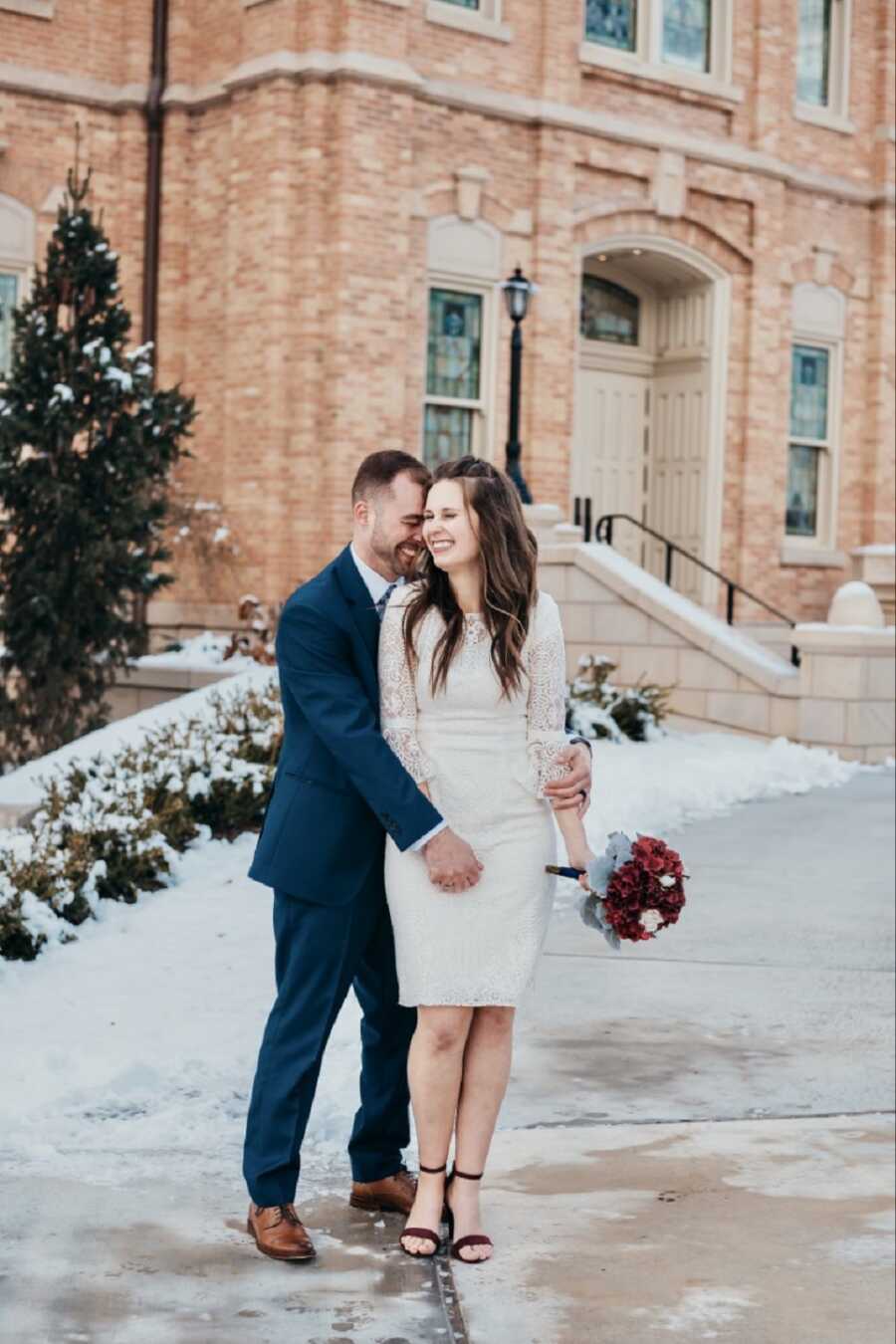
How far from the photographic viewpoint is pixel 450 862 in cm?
432

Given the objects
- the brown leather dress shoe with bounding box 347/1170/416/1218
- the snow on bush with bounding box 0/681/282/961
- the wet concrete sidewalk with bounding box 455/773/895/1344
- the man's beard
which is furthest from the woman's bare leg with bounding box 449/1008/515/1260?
the snow on bush with bounding box 0/681/282/961

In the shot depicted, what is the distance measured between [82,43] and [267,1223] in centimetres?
1546

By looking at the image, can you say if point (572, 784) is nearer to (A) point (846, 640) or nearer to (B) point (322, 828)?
(B) point (322, 828)

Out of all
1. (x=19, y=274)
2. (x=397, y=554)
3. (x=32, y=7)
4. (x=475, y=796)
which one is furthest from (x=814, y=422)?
(x=475, y=796)

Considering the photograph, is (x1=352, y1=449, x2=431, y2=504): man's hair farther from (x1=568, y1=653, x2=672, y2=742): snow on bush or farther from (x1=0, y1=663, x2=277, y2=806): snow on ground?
(x1=568, y1=653, x2=672, y2=742): snow on bush

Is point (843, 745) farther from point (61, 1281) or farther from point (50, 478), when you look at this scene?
point (61, 1281)

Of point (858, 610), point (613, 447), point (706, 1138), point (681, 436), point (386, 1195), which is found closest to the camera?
point (386, 1195)

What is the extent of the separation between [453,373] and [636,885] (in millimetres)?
14064

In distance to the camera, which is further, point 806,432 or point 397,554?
point 806,432

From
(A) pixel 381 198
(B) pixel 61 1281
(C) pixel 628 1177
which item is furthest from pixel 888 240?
(B) pixel 61 1281

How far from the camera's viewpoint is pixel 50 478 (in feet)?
43.1

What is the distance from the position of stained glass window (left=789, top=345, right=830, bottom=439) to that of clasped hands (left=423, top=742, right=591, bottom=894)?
17.5 metres

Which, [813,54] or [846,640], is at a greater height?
[813,54]

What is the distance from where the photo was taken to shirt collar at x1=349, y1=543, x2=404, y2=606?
458 centimetres
